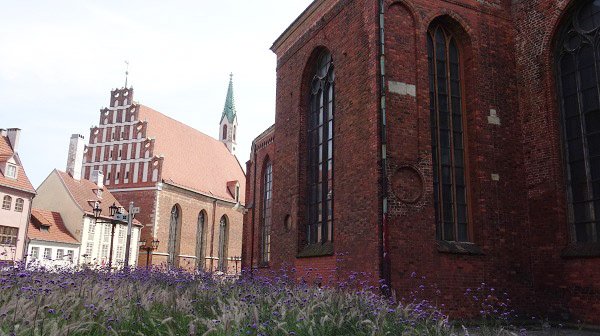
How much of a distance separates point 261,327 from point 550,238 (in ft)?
30.8

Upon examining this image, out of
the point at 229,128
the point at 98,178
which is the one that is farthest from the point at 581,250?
the point at 229,128

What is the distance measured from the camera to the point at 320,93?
613 inches

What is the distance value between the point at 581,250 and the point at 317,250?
618 centimetres

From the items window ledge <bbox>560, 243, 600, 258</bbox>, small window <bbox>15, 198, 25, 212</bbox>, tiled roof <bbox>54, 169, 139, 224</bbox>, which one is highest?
tiled roof <bbox>54, 169, 139, 224</bbox>

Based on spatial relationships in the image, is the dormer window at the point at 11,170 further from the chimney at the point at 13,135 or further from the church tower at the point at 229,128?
the church tower at the point at 229,128

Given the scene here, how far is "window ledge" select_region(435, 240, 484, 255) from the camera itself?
11.4 meters

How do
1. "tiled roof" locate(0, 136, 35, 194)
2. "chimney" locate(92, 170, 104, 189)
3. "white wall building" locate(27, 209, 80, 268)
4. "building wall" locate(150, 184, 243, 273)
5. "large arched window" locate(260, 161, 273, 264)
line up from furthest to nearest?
1. "chimney" locate(92, 170, 104, 189)
2. "building wall" locate(150, 184, 243, 273)
3. "white wall building" locate(27, 209, 80, 268)
4. "tiled roof" locate(0, 136, 35, 194)
5. "large arched window" locate(260, 161, 273, 264)

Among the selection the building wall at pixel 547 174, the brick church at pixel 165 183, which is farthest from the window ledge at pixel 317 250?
the brick church at pixel 165 183

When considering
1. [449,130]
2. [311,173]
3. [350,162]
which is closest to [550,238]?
[449,130]

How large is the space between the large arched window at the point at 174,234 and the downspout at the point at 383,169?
100.0ft

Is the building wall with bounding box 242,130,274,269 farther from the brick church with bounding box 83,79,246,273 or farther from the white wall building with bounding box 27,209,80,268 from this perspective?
the brick church with bounding box 83,79,246,273

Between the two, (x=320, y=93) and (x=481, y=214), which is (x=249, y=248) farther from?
(x=481, y=214)

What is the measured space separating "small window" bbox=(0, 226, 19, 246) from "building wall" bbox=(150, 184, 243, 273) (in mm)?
9151

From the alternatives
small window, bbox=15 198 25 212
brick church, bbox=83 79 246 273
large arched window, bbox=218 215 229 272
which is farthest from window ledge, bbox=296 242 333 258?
large arched window, bbox=218 215 229 272
